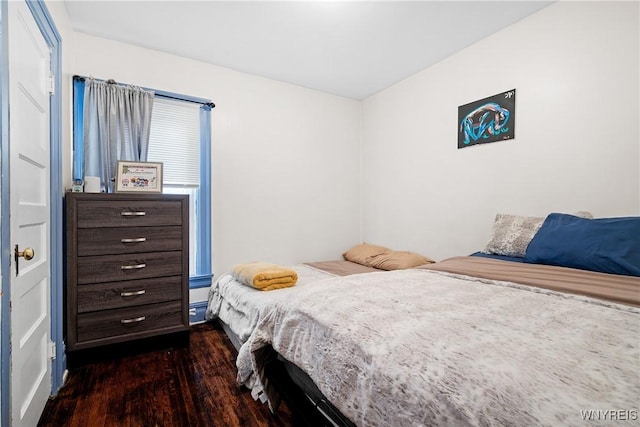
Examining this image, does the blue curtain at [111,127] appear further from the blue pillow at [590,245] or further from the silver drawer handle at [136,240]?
the blue pillow at [590,245]

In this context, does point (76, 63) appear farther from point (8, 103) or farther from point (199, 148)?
point (8, 103)

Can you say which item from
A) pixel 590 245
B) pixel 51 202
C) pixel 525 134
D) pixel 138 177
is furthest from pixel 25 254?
pixel 525 134

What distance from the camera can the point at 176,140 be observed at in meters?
2.74

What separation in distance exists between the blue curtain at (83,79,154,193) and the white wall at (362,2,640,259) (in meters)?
2.51

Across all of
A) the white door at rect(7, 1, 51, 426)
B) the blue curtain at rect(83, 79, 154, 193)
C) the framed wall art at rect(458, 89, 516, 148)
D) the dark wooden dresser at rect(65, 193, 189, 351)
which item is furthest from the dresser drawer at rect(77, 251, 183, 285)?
the framed wall art at rect(458, 89, 516, 148)

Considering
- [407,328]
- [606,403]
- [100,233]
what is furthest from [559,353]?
[100,233]

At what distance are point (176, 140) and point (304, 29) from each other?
1.48m

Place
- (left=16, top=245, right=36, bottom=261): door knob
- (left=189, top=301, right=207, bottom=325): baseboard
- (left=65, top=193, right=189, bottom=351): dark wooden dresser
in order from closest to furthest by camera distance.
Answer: (left=16, top=245, right=36, bottom=261): door knob
(left=65, top=193, right=189, bottom=351): dark wooden dresser
(left=189, top=301, right=207, bottom=325): baseboard

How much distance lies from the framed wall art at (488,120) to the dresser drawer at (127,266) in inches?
104

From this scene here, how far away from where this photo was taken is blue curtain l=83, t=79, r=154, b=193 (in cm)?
230

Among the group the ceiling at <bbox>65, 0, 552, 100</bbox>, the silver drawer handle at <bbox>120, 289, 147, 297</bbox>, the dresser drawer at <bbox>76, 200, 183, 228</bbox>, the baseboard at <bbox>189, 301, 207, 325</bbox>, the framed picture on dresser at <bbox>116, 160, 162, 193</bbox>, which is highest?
the ceiling at <bbox>65, 0, 552, 100</bbox>

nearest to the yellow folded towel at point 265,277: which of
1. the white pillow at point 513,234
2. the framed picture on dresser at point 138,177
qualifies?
the framed picture on dresser at point 138,177

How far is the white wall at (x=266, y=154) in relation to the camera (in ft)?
8.73

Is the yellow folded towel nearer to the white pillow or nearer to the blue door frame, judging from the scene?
the blue door frame
